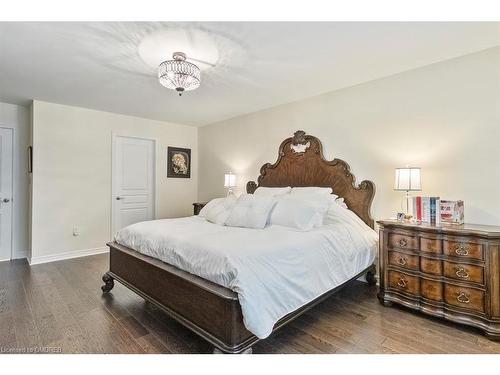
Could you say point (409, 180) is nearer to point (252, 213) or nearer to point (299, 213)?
point (299, 213)

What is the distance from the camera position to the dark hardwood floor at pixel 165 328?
1.76 meters

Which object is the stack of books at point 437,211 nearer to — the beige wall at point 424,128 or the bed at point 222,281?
the beige wall at point 424,128

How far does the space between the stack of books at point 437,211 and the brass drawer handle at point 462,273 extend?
0.43 m

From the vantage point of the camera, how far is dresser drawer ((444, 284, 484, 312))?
1.94m

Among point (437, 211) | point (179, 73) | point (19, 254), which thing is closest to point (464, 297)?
point (437, 211)

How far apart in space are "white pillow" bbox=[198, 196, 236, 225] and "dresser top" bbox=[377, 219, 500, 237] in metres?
1.61

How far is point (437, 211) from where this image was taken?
2.35 meters

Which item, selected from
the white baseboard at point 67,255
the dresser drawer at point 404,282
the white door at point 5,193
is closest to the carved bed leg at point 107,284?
the white baseboard at point 67,255

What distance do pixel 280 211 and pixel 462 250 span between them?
150cm

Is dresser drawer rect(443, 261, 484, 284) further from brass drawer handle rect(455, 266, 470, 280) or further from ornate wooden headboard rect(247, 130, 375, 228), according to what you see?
ornate wooden headboard rect(247, 130, 375, 228)

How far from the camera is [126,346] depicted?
176cm

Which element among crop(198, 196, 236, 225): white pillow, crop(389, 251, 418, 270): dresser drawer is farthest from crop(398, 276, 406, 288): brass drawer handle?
crop(198, 196, 236, 225): white pillow
